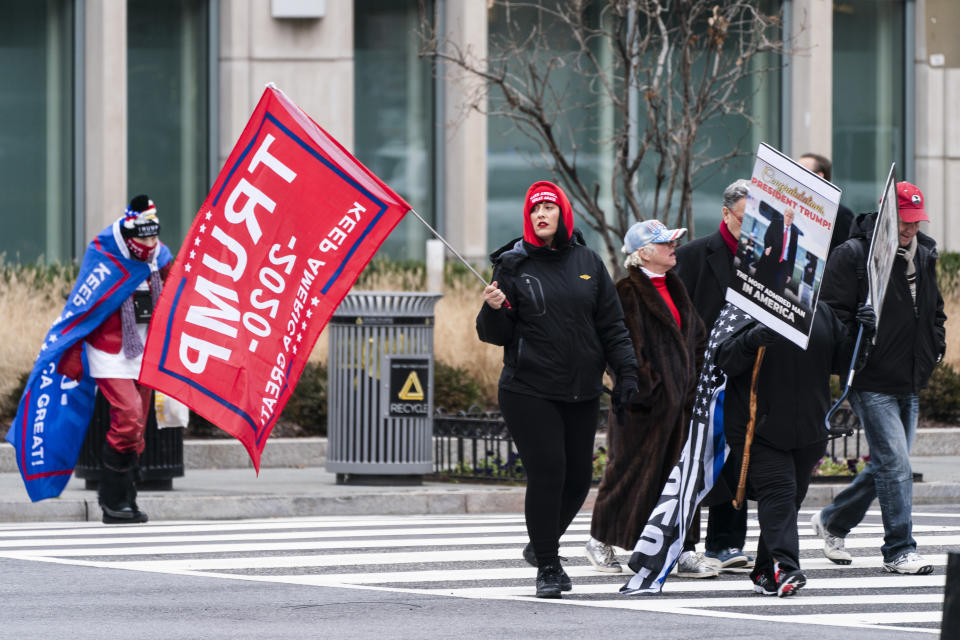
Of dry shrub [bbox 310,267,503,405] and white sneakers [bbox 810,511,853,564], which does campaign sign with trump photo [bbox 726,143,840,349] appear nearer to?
white sneakers [bbox 810,511,853,564]

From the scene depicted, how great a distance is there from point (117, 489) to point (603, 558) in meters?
3.79

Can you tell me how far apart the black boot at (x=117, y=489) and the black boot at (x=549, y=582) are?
13.0ft

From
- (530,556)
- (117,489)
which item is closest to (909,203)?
(530,556)

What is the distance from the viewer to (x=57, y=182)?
22562mm

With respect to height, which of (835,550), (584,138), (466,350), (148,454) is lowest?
(835,550)

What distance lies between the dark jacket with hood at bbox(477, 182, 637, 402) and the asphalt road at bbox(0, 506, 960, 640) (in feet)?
3.33

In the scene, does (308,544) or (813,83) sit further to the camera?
(813,83)

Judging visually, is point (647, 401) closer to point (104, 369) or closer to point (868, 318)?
point (868, 318)

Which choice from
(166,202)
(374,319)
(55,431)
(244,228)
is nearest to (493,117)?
(166,202)

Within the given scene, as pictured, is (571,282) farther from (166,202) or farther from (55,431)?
(166,202)

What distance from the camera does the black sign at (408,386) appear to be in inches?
516

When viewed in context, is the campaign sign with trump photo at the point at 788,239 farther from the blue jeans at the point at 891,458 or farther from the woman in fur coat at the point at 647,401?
the blue jeans at the point at 891,458

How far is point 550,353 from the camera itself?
827 cm

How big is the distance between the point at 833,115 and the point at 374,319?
13.9 meters
